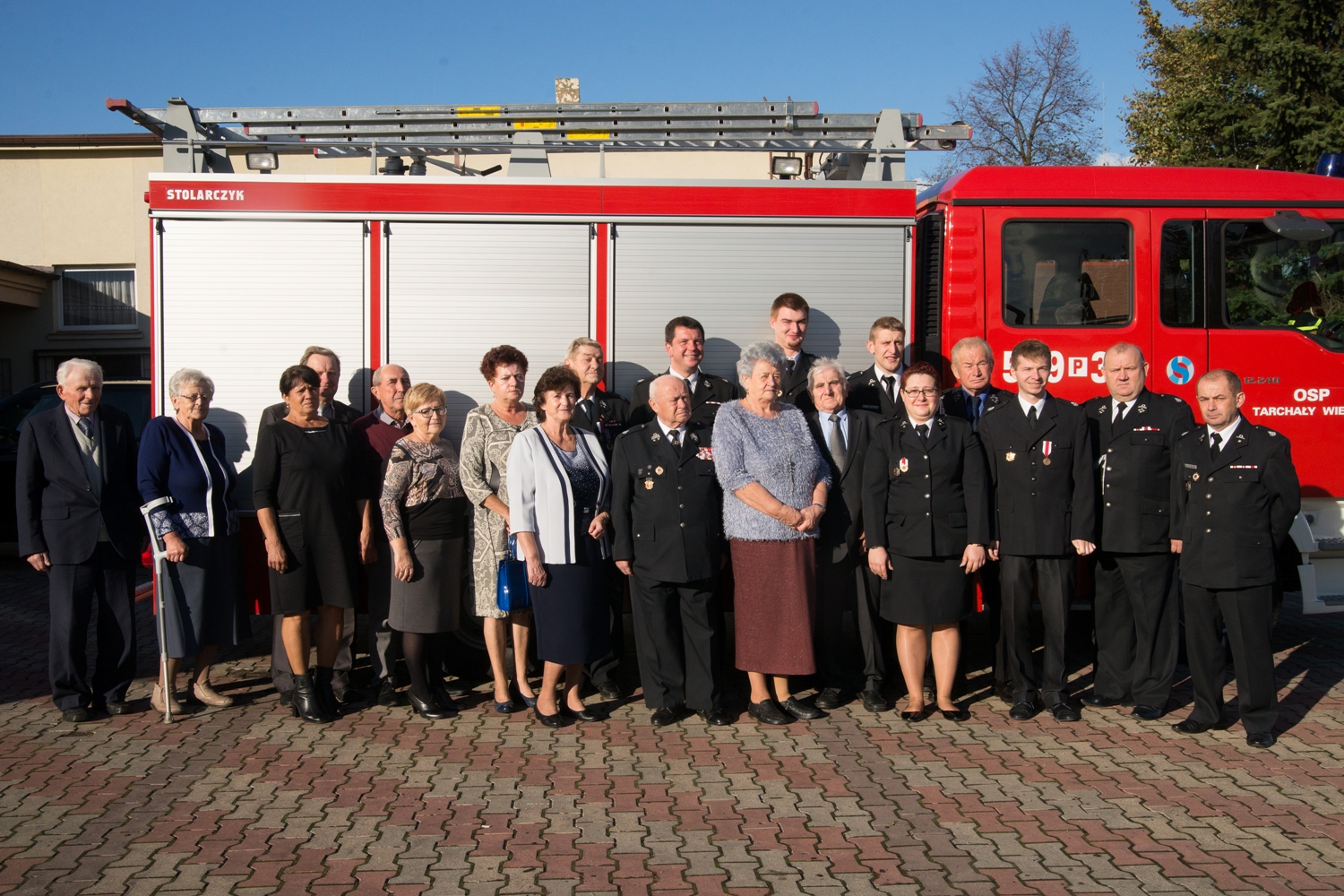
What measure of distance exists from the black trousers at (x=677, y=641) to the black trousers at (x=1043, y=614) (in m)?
1.55

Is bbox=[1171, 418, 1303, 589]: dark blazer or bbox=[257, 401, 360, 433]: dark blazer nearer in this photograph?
bbox=[1171, 418, 1303, 589]: dark blazer

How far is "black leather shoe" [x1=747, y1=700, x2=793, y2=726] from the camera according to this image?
211 inches

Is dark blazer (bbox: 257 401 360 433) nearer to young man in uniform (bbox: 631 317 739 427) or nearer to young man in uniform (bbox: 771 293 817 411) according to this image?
young man in uniform (bbox: 631 317 739 427)

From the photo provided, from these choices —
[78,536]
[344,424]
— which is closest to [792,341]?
[344,424]

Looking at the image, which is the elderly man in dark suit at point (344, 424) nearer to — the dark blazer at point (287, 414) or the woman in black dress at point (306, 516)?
the dark blazer at point (287, 414)

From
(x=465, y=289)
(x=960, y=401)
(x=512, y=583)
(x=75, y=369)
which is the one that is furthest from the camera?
(x=465, y=289)

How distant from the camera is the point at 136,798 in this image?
4.41m

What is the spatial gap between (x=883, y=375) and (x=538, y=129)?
2599 mm

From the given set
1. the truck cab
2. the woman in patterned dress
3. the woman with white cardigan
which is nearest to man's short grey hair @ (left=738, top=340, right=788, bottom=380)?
the woman with white cardigan

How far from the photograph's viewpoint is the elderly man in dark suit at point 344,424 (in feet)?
18.5

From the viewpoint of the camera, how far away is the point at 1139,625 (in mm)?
5504

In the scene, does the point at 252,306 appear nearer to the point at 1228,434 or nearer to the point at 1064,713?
the point at 1064,713

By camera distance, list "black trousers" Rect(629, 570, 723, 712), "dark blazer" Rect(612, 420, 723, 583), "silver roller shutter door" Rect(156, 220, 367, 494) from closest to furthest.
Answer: "dark blazer" Rect(612, 420, 723, 583)
"black trousers" Rect(629, 570, 723, 712)
"silver roller shutter door" Rect(156, 220, 367, 494)

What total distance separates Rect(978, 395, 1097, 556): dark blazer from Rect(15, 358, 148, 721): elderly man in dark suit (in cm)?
476
